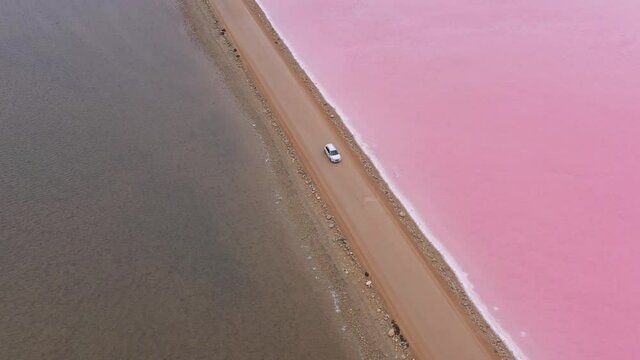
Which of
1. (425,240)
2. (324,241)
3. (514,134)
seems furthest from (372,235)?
(514,134)

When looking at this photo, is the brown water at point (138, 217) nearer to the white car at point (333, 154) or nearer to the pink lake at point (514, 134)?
the white car at point (333, 154)

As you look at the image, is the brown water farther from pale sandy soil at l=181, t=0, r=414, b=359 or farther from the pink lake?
the pink lake

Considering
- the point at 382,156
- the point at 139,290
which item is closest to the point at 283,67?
the point at 382,156

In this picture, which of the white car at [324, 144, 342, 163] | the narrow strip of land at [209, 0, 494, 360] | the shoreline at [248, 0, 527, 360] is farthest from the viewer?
the white car at [324, 144, 342, 163]

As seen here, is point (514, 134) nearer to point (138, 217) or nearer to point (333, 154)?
point (333, 154)

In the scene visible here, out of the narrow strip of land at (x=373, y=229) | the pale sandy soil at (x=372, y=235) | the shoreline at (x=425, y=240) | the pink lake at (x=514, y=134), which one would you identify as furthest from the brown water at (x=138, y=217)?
the pink lake at (x=514, y=134)

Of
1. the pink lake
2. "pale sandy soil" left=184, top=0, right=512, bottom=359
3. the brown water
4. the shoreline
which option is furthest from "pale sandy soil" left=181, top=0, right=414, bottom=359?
the pink lake
